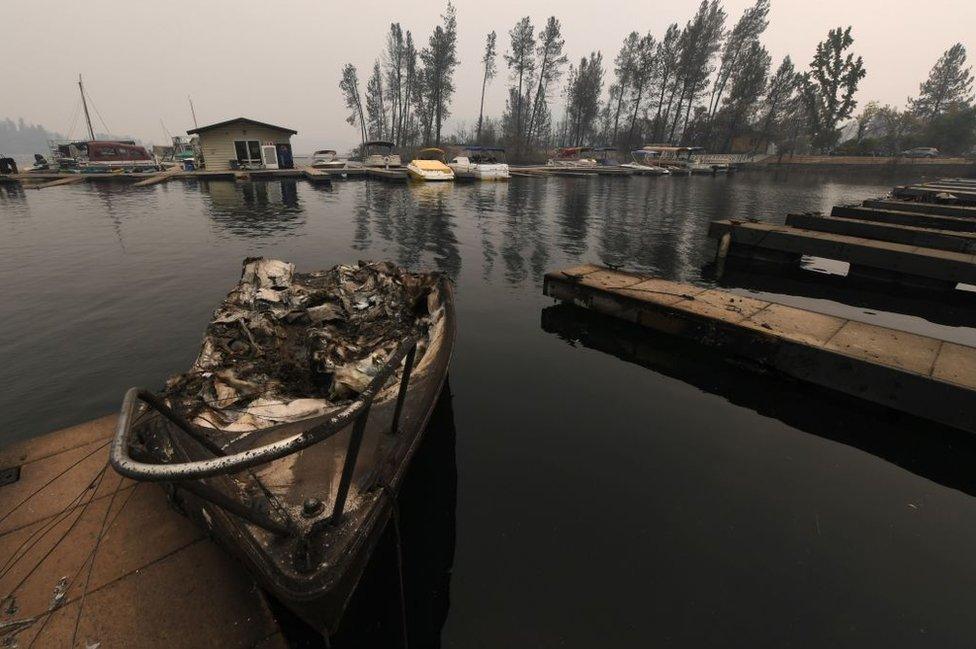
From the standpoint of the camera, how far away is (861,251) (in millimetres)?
12438

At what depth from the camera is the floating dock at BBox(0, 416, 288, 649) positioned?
2.96 meters

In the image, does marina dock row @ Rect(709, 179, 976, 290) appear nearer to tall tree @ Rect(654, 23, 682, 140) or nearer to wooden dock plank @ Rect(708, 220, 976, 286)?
wooden dock plank @ Rect(708, 220, 976, 286)

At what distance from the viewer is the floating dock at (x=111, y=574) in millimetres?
2955

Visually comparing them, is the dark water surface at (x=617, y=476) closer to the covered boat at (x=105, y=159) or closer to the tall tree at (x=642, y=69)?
the covered boat at (x=105, y=159)

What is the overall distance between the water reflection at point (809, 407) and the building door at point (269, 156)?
143ft

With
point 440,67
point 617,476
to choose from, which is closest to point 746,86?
point 440,67

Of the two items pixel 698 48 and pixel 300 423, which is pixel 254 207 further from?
pixel 698 48

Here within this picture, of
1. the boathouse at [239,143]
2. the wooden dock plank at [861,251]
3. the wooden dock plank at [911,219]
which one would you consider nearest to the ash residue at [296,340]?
the wooden dock plank at [861,251]

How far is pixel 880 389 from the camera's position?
589cm

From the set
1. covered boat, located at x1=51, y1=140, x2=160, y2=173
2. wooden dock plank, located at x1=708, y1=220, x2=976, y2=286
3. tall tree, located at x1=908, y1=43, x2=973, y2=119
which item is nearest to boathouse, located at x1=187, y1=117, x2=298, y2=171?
covered boat, located at x1=51, y1=140, x2=160, y2=173

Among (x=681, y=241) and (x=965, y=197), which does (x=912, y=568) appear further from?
(x=965, y=197)

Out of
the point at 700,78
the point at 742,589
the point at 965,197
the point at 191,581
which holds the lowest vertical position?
the point at 742,589

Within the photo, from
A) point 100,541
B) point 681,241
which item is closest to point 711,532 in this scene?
point 100,541

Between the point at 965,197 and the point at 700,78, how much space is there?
61.4 metres
